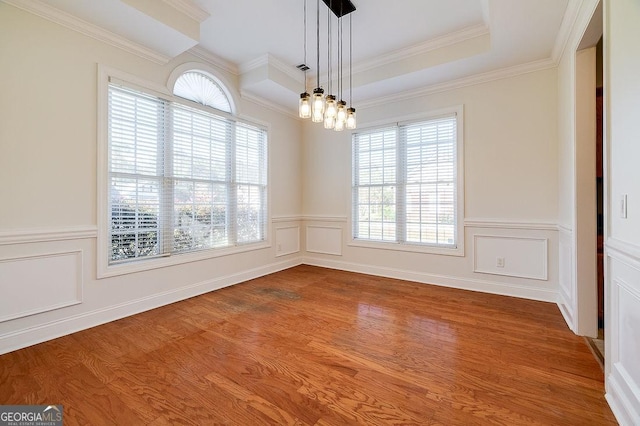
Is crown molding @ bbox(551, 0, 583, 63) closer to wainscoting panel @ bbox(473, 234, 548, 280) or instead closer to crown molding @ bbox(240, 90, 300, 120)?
wainscoting panel @ bbox(473, 234, 548, 280)

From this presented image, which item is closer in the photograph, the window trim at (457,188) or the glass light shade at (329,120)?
the glass light shade at (329,120)

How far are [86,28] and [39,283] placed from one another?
7.44 ft

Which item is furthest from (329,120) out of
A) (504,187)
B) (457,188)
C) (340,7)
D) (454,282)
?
(454,282)

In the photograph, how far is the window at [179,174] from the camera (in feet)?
9.43

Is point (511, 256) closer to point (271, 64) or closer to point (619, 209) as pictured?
point (619, 209)

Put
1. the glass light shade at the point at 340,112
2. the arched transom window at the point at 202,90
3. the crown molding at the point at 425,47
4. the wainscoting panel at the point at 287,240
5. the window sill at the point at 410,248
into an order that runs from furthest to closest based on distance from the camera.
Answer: the wainscoting panel at the point at 287,240 → the window sill at the point at 410,248 → the arched transom window at the point at 202,90 → the crown molding at the point at 425,47 → the glass light shade at the point at 340,112

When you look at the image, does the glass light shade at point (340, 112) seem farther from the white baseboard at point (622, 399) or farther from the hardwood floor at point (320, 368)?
the white baseboard at point (622, 399)

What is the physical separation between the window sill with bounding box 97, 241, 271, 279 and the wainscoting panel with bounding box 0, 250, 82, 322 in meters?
0.23

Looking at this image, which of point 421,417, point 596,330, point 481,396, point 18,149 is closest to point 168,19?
point 18,149

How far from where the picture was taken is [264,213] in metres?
4.53

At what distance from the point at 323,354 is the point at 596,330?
89.9 inches

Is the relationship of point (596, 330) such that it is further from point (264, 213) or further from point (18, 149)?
point (18, 149)

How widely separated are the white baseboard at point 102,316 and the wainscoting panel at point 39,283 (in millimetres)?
148

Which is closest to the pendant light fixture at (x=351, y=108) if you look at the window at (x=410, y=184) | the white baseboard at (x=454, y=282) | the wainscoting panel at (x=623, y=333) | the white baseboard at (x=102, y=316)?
the window at (x=410, y=184)
